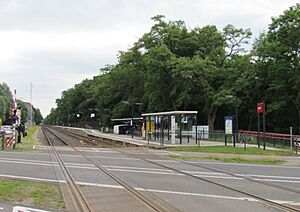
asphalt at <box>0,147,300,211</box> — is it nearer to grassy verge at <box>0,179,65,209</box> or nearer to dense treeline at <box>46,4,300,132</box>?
grassy verge at <box>0,179,65,209</box>

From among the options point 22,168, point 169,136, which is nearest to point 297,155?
point 169,136

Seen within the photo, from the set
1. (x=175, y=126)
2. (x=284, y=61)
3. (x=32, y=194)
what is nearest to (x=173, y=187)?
(x=32, y=194)

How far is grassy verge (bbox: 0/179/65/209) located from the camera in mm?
9644

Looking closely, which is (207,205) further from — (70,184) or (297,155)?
(297,155)

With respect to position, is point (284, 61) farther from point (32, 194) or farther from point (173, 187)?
point (32, 194)

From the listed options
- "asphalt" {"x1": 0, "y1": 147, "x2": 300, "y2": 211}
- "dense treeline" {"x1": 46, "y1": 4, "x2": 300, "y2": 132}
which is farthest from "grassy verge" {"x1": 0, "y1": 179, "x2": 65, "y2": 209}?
"dense treeline" {"x1": 46, "y1": 4, "x2": 300, "y2": 132}

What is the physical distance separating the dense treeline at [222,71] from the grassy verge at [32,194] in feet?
123

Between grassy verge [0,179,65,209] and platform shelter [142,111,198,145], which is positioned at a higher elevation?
platform shelter [142,111,198,145]

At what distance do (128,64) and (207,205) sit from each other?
224ft

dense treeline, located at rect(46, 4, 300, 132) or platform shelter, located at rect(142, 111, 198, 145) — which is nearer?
platform shelter, located at rect(142, 111, 198, 145)

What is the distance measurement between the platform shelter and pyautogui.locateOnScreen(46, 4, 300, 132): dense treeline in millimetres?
11251

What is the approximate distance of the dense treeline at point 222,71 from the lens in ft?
162

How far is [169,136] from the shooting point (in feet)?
127

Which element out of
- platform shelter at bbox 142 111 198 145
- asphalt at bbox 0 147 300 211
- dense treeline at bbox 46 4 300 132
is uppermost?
dense treeline at bbox 46 4 300 132
